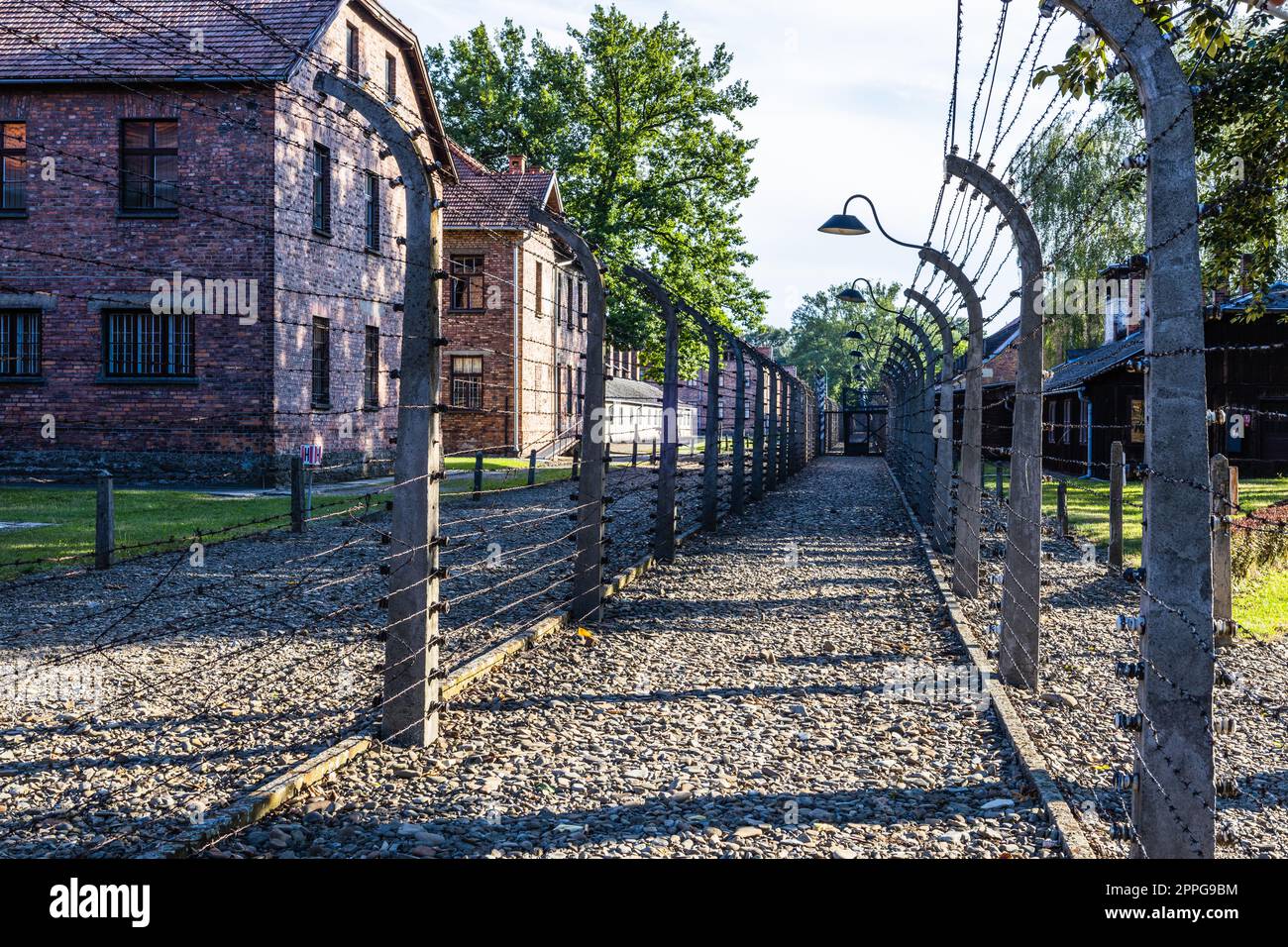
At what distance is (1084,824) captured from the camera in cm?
446

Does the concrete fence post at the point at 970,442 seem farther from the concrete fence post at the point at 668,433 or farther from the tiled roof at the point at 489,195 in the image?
the tiled roof at the point at 489,195

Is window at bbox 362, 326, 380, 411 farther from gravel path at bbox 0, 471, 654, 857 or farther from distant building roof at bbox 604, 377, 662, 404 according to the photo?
distant building roof at bbox 604, 377, 662, 404

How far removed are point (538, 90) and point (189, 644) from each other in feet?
148

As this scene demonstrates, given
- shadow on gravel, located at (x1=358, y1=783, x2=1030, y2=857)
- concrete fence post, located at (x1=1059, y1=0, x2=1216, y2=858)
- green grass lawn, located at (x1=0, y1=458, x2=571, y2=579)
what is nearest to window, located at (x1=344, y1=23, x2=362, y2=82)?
green grass lawn, located at (x1=0, y1=458, x2=571, y2=579)

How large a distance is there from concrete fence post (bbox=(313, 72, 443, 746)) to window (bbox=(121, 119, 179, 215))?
59.0 ft

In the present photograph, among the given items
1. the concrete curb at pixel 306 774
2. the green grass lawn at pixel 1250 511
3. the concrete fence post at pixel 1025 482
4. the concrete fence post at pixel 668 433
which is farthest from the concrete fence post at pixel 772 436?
the concrete curb at pixel 306 774

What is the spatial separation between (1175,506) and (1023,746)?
2.30 m

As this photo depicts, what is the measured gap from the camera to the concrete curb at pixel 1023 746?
13.7ft

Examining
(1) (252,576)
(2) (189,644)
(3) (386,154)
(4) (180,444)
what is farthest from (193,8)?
(3) (386,154)

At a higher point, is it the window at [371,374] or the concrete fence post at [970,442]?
the window at [371,374]

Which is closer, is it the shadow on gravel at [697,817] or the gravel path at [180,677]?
the shadow on gravel at [697,817]

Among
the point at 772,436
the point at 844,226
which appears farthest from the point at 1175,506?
the point at 772,436

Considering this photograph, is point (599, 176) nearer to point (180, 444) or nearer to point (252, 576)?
point (180, 444)

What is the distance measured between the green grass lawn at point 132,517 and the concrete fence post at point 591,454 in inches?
117
